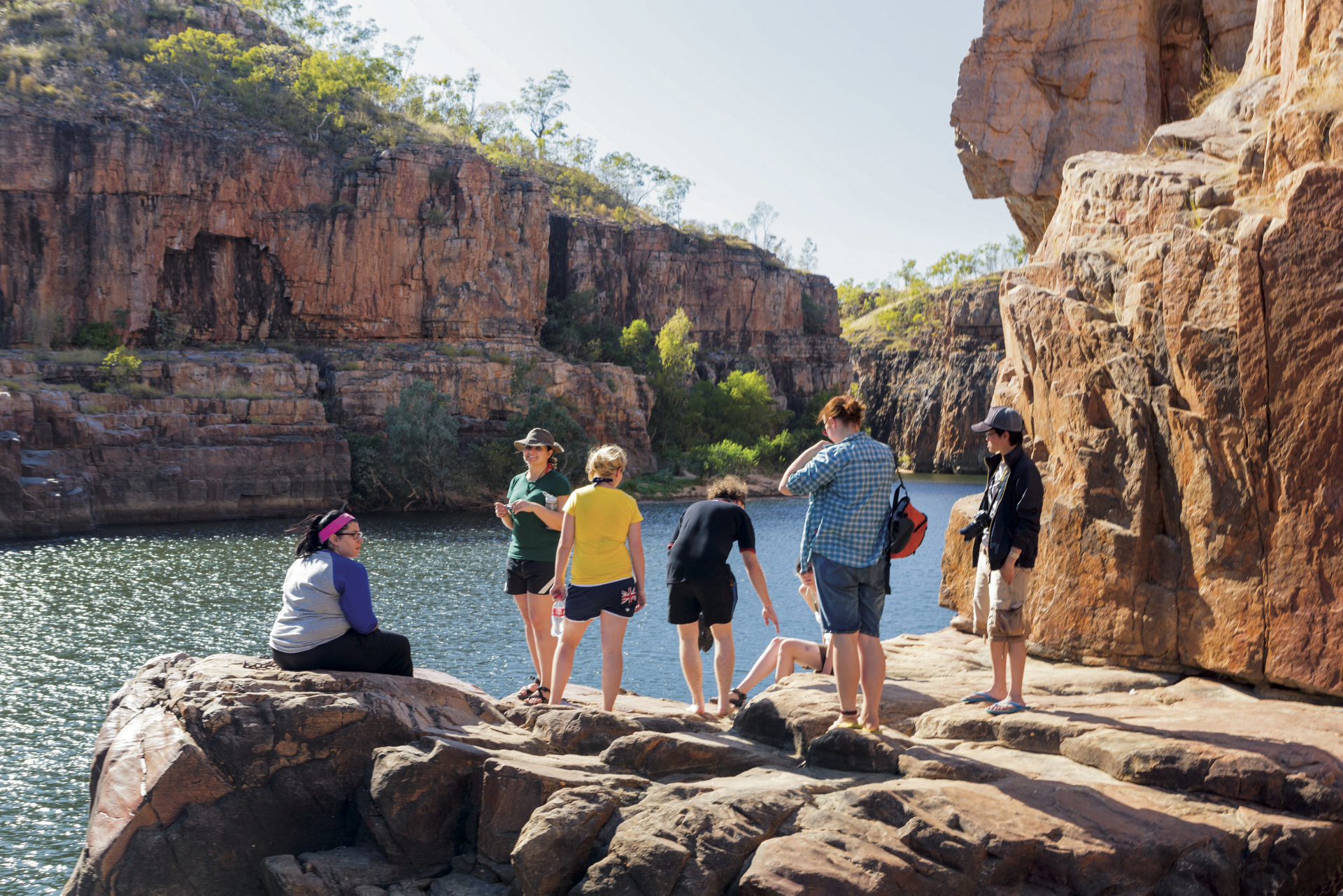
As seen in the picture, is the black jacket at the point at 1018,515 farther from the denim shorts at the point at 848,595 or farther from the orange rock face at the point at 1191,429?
the orange rock face at the point at 1191,429

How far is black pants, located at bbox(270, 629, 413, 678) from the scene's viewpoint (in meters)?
6.65

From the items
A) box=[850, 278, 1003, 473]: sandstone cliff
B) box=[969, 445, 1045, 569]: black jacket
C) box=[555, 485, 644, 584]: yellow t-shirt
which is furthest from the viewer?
box=[850, 278, 1003, 473]: sandstone cliff

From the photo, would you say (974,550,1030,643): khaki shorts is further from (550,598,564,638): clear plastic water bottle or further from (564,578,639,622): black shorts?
(550,598,564,638): clear plastic water bottle

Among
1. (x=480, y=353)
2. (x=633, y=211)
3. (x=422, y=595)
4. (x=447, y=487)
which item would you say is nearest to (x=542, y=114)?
(x=633, y=211)

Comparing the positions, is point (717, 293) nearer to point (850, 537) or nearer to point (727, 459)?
point (727, 459)

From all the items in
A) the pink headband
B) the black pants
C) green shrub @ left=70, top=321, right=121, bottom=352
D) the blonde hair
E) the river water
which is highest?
green shrub @ left=70, top=321, right=121, bottom=352

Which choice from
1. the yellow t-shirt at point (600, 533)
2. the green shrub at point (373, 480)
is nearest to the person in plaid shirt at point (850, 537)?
the yellow t-shirt at point (600, 533)

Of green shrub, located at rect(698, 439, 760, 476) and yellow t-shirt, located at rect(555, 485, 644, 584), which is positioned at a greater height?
yellow t-shirt, located at rect(555, 485, 644, 584)

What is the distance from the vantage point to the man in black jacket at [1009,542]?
628cm

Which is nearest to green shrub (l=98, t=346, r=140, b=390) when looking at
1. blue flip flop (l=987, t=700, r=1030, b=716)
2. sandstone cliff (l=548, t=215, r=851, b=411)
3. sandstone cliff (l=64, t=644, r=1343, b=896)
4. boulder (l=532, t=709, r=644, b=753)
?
sandstone cliff (l=548, t=215, r=851, b=411)

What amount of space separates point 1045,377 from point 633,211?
269 feet

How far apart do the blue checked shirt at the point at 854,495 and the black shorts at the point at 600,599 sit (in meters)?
1.72

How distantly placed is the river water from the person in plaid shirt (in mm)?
6270

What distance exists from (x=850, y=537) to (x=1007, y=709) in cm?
181
